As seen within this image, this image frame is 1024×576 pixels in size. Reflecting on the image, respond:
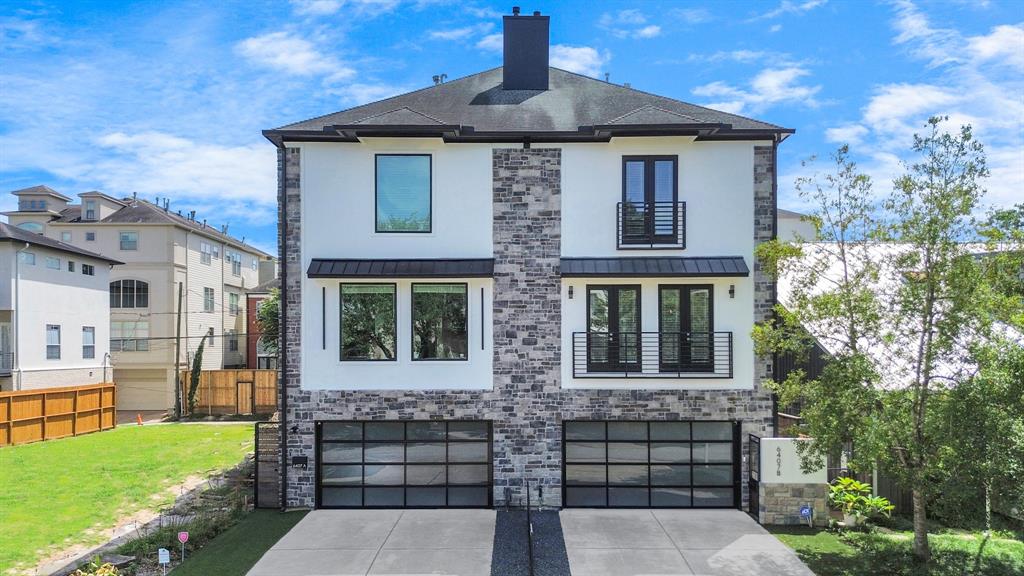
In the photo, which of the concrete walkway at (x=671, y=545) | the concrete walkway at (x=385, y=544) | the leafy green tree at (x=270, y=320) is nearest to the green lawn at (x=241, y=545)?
the concrete walkway at (x=385, y=544)

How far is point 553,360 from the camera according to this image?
12.7 m

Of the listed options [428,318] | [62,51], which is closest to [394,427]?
[428,318]

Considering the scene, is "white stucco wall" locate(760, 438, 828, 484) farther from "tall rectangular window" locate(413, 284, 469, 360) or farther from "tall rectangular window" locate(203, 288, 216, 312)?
"tall rectangular window" locate(203, 288, 216, 312)

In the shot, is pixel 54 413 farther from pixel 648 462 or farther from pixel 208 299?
pixel 648 462

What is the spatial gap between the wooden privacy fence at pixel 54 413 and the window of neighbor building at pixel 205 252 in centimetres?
1051

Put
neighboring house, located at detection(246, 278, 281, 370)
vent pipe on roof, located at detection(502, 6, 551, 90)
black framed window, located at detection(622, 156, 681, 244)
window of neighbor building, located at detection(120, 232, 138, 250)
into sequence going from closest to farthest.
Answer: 1. black framed window, located at detection(622, 156, 681, 244)
2. vent pipe on roof, located at detection(502, 6, 551, 90)
3. window of neighbor building, located at detection(120, 232, 138, 250)
4. neighboring house, located at detection(246, 278, 281, 370)

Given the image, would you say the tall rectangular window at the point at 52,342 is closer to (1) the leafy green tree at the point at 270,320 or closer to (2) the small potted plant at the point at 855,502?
(1) the leafy green tree at the point at 270,320

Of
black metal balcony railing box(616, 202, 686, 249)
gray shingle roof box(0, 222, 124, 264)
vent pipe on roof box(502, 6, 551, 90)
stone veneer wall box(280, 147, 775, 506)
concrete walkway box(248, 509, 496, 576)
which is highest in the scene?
vent pipe on roof box(502, 6, 551, 90)

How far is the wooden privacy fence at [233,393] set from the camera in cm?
2634

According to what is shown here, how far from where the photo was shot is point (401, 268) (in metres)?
12.6

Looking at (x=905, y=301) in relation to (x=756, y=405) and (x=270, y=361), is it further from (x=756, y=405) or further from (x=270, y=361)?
(x=270, y=361)

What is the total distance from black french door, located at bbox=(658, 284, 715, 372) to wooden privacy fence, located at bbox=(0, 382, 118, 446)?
68.4 ft

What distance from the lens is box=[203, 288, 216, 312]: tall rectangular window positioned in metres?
32.4

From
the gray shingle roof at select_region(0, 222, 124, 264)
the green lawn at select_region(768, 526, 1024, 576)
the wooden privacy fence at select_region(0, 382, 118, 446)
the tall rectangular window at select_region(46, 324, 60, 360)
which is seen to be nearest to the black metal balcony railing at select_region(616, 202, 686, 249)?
the green lawn at select_region(768, 526, 1024, 576)
